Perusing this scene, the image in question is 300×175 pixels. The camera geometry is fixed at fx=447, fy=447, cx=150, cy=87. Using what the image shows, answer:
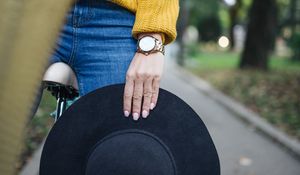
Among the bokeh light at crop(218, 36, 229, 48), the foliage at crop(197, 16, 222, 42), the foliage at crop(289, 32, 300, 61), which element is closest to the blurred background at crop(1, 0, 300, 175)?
the foliage at crop(289, 32, 300, 61)

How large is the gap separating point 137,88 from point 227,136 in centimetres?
463

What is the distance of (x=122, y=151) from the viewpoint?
1.33 m

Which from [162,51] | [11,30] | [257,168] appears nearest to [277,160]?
[257,168]

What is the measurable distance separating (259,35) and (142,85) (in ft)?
43.4

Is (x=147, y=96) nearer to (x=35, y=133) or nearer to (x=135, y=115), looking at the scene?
(x=135, y=115)

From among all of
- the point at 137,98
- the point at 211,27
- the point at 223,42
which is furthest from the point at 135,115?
the point at 211,27

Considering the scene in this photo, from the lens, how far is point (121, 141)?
1341mm

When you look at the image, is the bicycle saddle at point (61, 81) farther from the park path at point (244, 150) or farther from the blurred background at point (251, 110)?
the park path at point (244, 150)

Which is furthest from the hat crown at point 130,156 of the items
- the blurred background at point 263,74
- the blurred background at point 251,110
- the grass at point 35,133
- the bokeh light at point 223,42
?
the bokeh light at point 223,42

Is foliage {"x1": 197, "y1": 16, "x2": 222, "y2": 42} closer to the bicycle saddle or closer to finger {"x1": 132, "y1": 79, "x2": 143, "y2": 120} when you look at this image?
the bicycle saddle

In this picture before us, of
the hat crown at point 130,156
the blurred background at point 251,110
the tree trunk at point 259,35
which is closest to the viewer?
the hat crown at point 130,156

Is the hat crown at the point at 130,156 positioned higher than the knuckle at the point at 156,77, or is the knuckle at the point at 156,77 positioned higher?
the knuckle at the point at 156,77

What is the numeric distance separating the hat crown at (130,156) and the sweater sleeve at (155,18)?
374mm

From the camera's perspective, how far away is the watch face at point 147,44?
1496mm
